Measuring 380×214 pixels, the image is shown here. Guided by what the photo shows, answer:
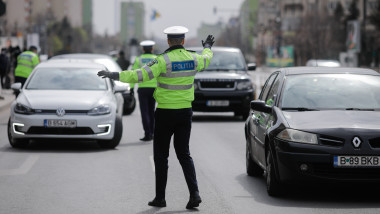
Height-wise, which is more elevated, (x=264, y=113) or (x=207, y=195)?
(x=264, y=113)

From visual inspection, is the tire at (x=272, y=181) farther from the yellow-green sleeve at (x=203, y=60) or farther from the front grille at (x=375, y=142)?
the yellow-green sleeve at (x=203, y=60)

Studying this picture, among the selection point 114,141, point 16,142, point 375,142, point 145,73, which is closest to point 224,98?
point 114,141

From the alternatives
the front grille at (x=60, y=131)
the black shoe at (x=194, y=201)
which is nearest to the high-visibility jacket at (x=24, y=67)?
the front grille at (x=60, y=131)

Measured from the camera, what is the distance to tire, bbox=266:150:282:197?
9422 millimetres

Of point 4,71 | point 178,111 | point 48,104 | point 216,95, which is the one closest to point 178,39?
point 178,111

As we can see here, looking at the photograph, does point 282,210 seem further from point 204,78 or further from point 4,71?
point 4,71

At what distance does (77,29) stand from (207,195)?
178061mm

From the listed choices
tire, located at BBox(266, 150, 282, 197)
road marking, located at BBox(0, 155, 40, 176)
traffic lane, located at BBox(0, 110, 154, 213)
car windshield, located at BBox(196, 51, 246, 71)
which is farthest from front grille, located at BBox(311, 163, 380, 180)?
car windshield, located at BBox(196, 51, 246, 71)

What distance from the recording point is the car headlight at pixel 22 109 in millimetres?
14430

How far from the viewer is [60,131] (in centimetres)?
1437

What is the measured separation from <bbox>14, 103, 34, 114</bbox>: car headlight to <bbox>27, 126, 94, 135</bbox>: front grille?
296mm

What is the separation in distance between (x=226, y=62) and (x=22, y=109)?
9568 mm

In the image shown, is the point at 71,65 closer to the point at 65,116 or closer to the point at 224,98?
the point at 65,116

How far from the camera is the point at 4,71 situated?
3619 cm
